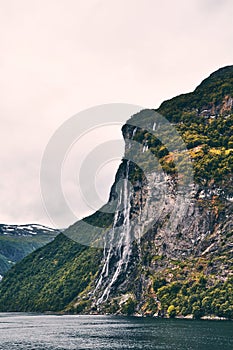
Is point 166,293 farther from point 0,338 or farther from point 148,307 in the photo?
point 0,338

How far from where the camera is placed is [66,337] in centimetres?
11519

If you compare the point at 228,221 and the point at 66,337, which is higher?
the point at 228,221

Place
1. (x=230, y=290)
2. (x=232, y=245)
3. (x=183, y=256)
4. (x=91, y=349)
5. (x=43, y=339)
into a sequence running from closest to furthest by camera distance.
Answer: (x=91, y=349) < (x=43, y=339) < (x=230, y=290) < (x=232, y=245) < (x=183, y=256)

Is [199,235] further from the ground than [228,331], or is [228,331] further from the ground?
[199,235]

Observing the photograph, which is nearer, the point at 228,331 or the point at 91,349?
the point at 91,349

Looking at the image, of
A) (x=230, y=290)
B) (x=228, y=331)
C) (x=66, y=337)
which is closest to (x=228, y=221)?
(x=230, y=290)

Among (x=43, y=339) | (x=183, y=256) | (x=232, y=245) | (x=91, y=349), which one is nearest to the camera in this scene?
(x=91, y=349)

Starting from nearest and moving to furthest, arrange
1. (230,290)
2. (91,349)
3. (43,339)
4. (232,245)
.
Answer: (91,349) → (43,339) → (230,290) → (232,245)

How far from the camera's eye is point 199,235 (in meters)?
193

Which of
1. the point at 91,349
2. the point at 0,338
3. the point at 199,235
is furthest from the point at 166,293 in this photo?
the point at 91,349

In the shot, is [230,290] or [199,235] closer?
[230,290]

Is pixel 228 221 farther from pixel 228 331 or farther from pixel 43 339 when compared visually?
pixel 43 339

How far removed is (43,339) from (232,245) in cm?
8712

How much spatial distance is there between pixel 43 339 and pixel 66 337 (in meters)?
5.52
